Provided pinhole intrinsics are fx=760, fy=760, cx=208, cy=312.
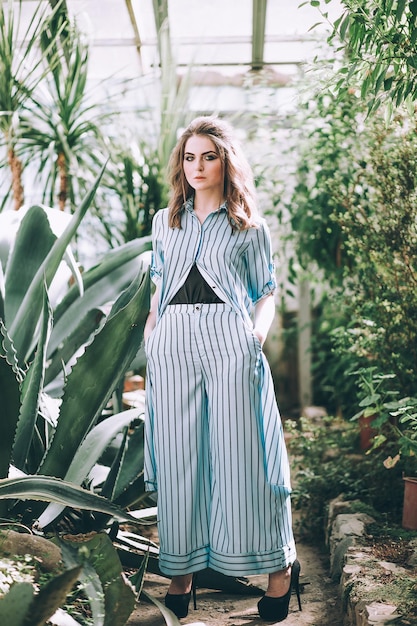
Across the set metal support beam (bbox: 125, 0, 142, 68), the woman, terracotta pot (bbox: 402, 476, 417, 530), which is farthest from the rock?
metal support beam (bbox: 125, 0, 142, 68)

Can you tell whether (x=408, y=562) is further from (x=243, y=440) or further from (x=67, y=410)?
(x=67, y=410)

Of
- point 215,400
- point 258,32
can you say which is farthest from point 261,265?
point 258,32

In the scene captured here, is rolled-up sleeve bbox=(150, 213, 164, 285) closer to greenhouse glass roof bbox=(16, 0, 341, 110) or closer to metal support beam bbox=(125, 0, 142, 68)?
greenhouse glass roof bbox=(16, 0, 341, 110)

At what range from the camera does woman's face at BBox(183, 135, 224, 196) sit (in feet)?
7.09

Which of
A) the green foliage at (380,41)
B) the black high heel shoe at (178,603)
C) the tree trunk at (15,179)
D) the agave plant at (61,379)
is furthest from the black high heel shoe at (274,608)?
the tree trunk at (15,179)

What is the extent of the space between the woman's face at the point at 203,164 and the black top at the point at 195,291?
0.79 feet

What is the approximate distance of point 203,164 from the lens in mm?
2162

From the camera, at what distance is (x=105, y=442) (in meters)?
2.21

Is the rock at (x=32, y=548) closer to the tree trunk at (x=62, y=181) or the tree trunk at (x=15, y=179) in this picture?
the tree trunk at (x=15, y=179)

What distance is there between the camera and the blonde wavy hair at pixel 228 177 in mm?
2176

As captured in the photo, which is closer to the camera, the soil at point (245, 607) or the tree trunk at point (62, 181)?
the soil at point (245, 607)

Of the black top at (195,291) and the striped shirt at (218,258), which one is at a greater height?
the striped shirt at (218,258)

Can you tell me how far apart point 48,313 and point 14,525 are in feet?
1.92

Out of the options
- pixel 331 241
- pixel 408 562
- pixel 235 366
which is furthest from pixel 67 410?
pixel 331 241
